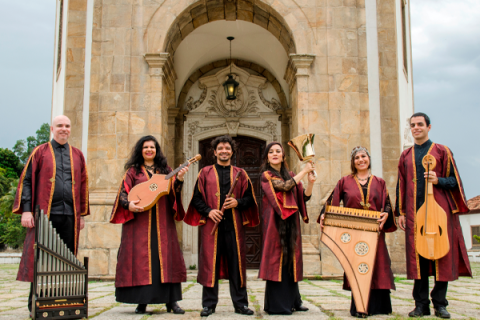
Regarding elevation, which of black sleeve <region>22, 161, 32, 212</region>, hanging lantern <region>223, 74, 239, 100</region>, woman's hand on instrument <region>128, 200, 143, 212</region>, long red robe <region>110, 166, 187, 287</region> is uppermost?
hanging lantern <region>223, 74, 239, 100</region>

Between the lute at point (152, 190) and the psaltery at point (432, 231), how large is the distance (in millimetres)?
2079

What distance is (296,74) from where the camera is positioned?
8.09 m

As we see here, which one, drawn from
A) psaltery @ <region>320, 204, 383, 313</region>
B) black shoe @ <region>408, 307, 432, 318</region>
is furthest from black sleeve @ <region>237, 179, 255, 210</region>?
black shoe @ <region>408, 307, 432, 318</region>

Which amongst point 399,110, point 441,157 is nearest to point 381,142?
point 399,110

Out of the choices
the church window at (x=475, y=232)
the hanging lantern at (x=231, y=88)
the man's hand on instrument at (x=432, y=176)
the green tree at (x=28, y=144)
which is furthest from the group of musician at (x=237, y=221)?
the green tree at (x=28, y=144)

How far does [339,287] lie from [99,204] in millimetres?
3914

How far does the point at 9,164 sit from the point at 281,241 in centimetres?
4597

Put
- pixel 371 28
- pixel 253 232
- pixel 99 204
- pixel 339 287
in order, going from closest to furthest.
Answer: pixel 339 287
pixel 99 204
pixel 371 28
pixel 253 232

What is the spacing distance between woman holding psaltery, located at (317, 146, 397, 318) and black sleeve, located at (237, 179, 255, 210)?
698 mm

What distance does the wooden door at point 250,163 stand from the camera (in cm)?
1083

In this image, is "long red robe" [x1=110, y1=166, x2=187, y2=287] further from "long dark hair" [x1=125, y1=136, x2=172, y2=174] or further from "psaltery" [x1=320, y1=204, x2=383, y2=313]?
"psaltery" [x1=320, y1=204, x2=383, y2=313]

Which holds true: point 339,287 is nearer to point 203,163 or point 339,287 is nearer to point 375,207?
point 375,207

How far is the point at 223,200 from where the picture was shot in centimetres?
457

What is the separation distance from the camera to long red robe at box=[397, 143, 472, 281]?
13.6 feet
